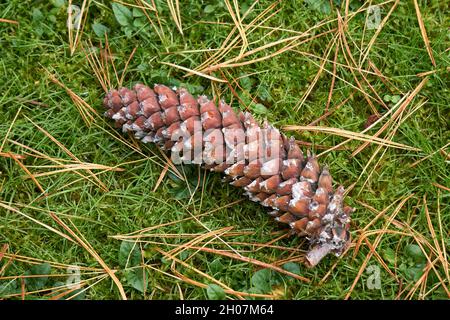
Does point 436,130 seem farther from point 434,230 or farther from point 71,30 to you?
point 71,30

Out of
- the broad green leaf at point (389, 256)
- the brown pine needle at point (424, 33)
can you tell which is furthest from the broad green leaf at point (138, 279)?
the brown pine needle at point (424, 33)

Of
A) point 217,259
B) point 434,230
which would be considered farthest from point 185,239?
point 434,230

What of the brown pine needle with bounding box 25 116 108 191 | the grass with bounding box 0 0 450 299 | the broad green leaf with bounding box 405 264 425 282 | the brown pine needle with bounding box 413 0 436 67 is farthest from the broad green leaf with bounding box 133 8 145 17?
the broad green leaf with bounding box 405 264 425 282

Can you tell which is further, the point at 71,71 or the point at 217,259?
the point at 71,71

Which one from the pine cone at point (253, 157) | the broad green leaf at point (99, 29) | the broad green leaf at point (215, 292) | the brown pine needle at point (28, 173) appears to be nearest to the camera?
the pine cone at point (253, 157)

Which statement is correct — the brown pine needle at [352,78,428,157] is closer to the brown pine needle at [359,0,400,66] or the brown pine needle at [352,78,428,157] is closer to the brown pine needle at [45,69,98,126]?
the brown pine needle at [359,0,400,66]

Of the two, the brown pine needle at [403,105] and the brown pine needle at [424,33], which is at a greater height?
the brown pine needle at [424,33]

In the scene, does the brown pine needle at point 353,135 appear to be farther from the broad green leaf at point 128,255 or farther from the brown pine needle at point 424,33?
the broad green leaf at point 128,255
